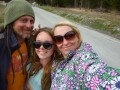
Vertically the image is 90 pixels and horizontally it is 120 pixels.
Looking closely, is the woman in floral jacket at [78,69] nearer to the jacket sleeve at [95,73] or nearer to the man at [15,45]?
the jacket sleeve at [95,73]

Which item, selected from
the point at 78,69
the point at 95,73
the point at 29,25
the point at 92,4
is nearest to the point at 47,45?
the point at 29,25

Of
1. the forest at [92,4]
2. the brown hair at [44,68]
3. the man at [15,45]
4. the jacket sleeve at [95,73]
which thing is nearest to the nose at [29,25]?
the man at [15,45]

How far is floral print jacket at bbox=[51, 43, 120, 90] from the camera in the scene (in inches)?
68.9

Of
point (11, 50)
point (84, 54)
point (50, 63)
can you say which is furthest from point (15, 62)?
point (84, 54)

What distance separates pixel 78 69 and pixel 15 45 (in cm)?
90

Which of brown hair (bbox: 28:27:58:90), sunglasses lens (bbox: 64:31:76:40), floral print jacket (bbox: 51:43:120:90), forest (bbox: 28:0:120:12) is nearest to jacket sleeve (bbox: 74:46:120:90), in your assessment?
floral print jacket (bbox: 51:43:120:90)

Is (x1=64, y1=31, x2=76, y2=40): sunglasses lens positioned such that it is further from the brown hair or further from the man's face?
the man's face

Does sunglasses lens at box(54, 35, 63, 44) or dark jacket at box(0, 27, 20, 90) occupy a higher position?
sunglasses lens at box(54, 35, 63, 44)

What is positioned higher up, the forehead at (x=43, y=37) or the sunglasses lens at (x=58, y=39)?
the sunglasses lens at (x=58, y=39)

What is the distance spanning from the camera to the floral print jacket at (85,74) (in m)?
1.75

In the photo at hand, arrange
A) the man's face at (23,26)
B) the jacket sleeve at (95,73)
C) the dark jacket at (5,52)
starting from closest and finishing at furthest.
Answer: the jacket sleeve at (95,73) → the dark jacket at (5,52) → the man's face at (23,26)

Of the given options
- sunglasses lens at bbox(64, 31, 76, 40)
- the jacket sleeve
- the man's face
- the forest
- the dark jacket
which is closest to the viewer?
the jacket sleeve

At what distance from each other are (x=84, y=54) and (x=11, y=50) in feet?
2.95

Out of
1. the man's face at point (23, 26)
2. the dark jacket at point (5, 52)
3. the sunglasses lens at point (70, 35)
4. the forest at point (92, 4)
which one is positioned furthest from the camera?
the forest at point (92, 4)
